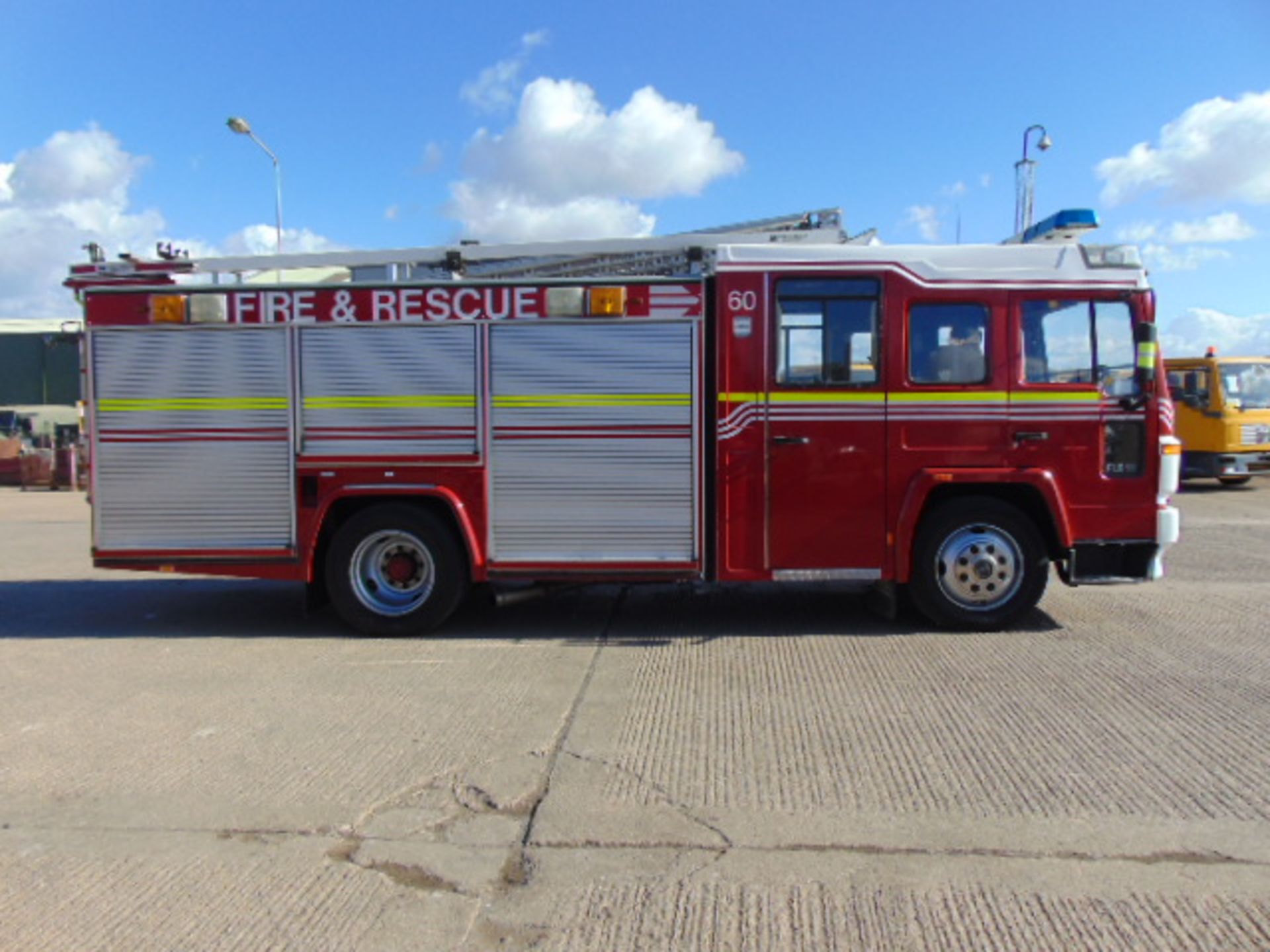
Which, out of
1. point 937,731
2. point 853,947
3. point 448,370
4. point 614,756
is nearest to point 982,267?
point 937,731

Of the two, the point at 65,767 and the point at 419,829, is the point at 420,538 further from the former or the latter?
the point at 419,829

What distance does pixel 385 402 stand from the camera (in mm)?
6648

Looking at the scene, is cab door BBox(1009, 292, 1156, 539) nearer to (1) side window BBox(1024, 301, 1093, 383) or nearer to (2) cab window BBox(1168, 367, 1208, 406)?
(1) side window BBox(1024, 301, 1093, 383)

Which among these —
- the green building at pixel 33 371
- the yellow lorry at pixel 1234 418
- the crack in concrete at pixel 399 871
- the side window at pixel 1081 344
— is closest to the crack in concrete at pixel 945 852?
the crack in concrete at pixel 399 871

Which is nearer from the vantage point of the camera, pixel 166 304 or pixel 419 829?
pixel 419 829

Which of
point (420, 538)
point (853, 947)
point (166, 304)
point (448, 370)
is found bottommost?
point (853, 947)

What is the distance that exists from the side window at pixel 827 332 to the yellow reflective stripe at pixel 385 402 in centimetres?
225

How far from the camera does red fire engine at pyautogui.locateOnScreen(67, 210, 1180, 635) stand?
650 centimetres

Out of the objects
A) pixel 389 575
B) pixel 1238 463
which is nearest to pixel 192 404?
pixel 389 575

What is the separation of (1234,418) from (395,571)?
56.0ft

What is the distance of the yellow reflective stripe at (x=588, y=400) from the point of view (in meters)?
6.56

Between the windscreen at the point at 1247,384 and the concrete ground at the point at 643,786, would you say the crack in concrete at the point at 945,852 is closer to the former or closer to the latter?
the concrete ground at the point at 643,786

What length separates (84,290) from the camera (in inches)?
264

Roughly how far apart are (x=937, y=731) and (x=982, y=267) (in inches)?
134
